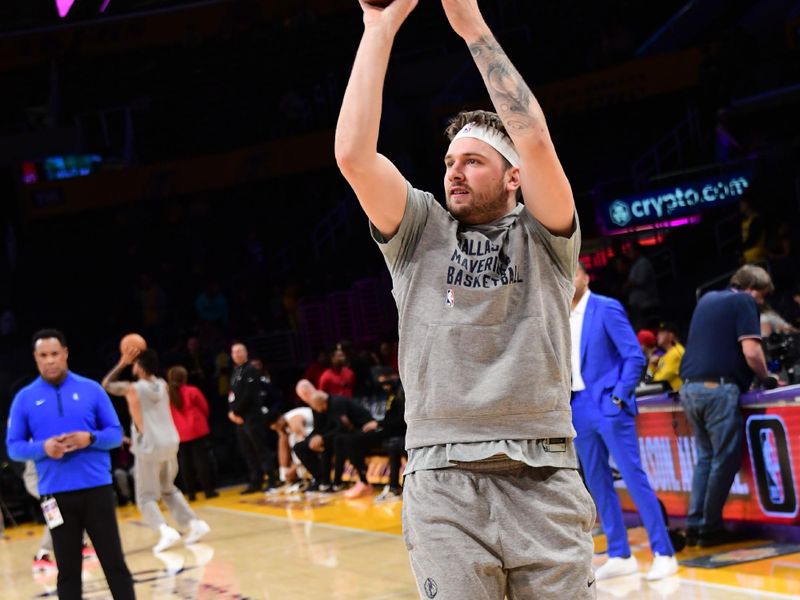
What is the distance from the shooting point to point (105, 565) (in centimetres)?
694

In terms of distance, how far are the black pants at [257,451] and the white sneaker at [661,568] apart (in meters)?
9.69

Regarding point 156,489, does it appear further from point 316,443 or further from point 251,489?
point 251,489

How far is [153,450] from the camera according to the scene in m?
12.0

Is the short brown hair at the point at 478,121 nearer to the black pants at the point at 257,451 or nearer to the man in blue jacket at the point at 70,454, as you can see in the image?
the man in blue jacket at the point at 70,454

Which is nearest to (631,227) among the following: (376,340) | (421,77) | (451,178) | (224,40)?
(376,340)

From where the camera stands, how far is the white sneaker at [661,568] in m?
7.22

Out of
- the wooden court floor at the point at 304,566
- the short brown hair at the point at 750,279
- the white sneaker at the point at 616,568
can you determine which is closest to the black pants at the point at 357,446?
the wooden court floor at the point at 304,566

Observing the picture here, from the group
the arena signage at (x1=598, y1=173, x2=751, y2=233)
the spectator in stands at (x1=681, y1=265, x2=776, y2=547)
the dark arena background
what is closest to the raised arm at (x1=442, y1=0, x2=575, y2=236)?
the spectator in stands at (x1=681, y1=265, x2=776, y2=547)

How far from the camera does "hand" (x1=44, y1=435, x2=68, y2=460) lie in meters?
6.73

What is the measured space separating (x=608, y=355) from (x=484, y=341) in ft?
15.7

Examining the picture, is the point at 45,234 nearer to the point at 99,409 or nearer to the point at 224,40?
the point at 224,40

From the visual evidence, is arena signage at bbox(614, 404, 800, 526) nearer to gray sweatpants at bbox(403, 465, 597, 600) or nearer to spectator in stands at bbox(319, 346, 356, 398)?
gray sweatpants at bbox(403, 465, 597, 600)

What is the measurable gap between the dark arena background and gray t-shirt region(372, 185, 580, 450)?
12.3m

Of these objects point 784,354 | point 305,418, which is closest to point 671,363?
point 784,354
